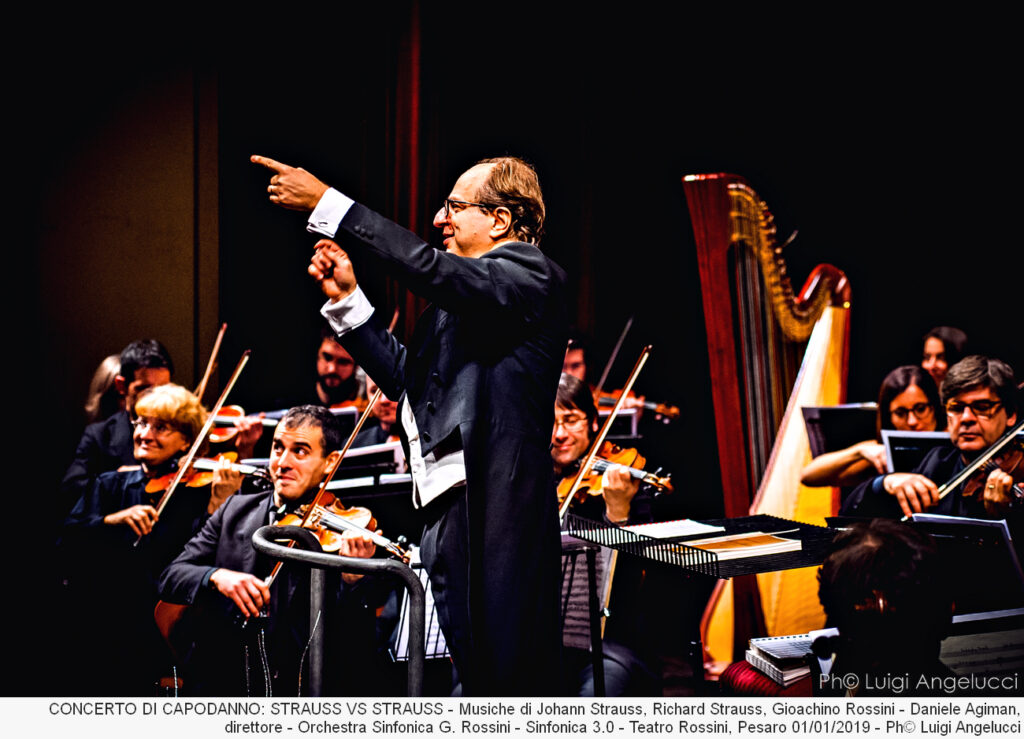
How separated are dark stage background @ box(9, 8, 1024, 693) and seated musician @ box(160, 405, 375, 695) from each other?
1.71 metres

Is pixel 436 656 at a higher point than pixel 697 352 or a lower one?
lower

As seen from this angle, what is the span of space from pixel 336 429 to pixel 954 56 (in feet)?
13.5

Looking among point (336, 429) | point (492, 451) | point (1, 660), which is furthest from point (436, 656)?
point (1, 660)

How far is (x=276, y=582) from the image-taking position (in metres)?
2.79

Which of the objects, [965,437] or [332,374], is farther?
[332,374]

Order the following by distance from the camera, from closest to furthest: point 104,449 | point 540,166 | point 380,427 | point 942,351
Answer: point 104,449, point 380,427, point 942,351, point 540,166

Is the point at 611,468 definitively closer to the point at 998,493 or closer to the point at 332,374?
the point at 998,493

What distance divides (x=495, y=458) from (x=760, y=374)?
6.41 ft

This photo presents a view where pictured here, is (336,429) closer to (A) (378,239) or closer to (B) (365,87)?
(A) (378,239)

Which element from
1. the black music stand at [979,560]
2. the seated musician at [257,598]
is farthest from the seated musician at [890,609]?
the seated musician at [257,598]

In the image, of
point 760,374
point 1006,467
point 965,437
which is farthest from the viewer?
point 760,374

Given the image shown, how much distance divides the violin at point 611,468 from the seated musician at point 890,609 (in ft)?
5.00

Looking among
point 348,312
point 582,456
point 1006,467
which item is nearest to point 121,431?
point 582,456

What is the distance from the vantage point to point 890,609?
62.4 inches
